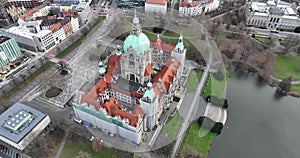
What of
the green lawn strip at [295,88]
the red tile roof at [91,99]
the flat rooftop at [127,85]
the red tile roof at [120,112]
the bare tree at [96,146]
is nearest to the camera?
the red tile roof at [120,112]

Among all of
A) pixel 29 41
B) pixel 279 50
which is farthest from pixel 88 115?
pixel 279 50

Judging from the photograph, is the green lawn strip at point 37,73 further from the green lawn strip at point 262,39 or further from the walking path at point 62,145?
the green lawn strip at point 262,39

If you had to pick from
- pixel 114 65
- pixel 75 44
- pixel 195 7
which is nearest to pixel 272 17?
pixel 195 7

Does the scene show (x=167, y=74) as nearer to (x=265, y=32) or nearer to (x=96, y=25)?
(x=96, y=25)

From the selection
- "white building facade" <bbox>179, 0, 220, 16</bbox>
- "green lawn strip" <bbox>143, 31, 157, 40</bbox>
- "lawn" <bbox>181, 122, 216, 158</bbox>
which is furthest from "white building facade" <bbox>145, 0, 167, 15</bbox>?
"lawn" <bbox>181, 122, 216, 158</bbox>

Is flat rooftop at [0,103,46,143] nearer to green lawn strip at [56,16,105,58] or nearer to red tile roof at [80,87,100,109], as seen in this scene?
red tile roof at [80,87,100,109]

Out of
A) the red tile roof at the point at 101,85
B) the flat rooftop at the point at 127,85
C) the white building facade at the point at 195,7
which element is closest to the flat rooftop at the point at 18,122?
the red tile roof at the point at 101,85
